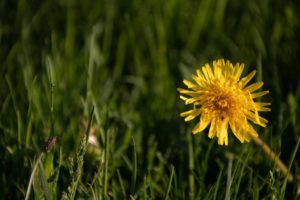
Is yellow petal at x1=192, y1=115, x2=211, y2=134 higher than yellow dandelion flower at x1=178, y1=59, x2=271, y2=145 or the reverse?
the reverse

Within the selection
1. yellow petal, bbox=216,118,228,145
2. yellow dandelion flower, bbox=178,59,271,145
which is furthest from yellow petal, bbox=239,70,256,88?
yellow petal, bbox=216,118,228,145

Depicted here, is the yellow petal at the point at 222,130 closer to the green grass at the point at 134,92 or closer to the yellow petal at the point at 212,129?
the yellow petal at the point at 212,129

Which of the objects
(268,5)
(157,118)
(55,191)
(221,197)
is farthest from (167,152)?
(268,5)

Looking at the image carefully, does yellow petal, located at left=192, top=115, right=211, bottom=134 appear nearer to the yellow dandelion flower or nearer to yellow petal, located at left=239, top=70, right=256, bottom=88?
the yellow dandelion flower

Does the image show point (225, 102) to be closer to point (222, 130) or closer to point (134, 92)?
point (222, 130)

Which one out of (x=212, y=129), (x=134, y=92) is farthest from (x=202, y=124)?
(x=134, y=92)

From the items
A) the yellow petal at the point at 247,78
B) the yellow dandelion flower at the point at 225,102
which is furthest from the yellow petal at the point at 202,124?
the yellow petal at the point at 247,78

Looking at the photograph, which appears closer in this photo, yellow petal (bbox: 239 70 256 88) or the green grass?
yellow petal (bbox: 239 70 256 88)

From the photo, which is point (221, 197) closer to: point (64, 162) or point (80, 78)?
point (64, 162)
